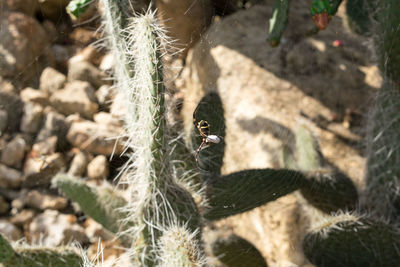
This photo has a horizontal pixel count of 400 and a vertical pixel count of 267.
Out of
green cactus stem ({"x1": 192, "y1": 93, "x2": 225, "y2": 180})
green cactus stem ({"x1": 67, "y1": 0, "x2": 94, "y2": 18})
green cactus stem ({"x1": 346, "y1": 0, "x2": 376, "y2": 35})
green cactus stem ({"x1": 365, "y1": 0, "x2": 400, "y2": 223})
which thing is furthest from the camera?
green cactus stem ({"x1": 346, "y1": 0, "x2": 376, "y2": 35})

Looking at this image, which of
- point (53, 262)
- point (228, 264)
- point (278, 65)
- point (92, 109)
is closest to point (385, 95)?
point (278, 65)

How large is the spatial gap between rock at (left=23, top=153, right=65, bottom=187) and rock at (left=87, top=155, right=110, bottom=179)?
0.09 metres

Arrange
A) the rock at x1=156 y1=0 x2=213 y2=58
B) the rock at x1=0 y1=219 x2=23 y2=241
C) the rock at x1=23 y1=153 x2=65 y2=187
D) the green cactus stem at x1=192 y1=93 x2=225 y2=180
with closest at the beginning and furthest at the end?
the rock at x1=156 y1=0 x2=213 y2=58 < the green cactus stem at x1=192 y1=93 x2=225 y2=180 < the rock at x1=23 y1=153 x2=65 y2=187 < the rock at x1=0 y1=219 x2=23 y2=241

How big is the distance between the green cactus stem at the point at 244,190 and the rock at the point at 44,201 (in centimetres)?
57

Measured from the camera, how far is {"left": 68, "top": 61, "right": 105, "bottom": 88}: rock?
1.03 meters

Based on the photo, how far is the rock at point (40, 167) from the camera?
111 centimetres

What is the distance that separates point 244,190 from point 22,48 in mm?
843

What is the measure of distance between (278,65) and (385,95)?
52cm

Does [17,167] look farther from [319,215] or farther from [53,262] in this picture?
[319,215]

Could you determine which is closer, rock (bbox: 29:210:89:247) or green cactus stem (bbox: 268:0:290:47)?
green cactus stem (bbox: 268:0:290:47)

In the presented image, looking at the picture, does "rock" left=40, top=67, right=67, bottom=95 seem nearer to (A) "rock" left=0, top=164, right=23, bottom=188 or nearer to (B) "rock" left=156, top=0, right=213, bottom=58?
(A) "rock" left=0, top=164, right=23, bottom=188

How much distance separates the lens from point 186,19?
27.3 inches

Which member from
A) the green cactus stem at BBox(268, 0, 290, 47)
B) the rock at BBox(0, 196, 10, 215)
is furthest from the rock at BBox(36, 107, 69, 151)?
the green cactus stem at BBox(268, 0, 290, 47)

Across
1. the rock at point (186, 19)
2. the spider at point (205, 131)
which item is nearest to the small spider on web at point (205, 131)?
the spider at point (205, 131)
